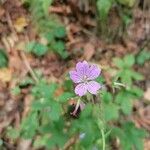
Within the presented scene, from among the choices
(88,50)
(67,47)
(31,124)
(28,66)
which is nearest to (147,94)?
(88,50)

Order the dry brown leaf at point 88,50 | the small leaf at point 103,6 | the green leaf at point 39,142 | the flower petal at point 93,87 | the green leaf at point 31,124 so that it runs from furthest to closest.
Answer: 1. the dry brown leaf at point 88,50
2. the small leaf at point 103,6
3. the green leaf at point 39,142
4. the green leaf at point 31,124
5. the flower petal at point 93,87

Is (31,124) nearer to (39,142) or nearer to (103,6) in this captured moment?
(39,142)

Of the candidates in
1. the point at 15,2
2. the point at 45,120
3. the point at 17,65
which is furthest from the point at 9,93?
the point at 15,2

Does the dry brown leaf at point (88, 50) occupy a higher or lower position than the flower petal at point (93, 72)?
lower

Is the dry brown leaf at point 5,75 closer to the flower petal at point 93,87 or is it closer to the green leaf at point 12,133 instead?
the green leaf at point 12,133

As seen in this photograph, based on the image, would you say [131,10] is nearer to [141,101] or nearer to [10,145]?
[141,101]

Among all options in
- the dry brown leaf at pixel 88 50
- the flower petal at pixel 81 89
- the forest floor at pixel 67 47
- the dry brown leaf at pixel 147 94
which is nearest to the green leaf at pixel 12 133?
the forest floor at pixel 67 47

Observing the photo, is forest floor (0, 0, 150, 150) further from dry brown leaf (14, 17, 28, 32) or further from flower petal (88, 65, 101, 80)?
flower petal (88, 65, 101, 80)
